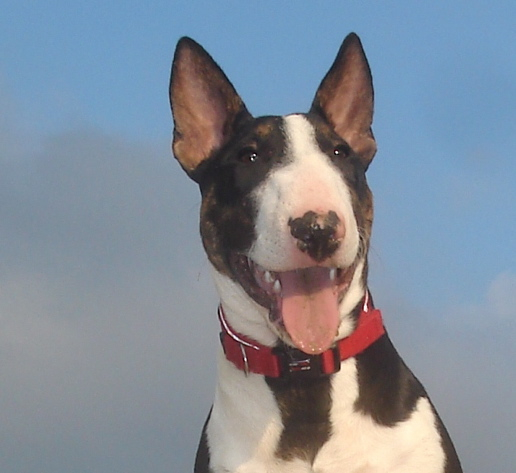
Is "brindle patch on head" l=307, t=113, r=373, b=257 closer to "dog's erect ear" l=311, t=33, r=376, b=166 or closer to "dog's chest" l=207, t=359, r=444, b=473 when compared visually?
"dog's erect ear" l=311, t=33, r=376, b=166

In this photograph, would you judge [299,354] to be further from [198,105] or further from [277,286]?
[198,105]

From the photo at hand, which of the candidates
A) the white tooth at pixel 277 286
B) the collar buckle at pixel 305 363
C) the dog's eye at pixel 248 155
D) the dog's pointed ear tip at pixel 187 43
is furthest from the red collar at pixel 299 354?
the dog's pointed ear tip at pixel 187 43

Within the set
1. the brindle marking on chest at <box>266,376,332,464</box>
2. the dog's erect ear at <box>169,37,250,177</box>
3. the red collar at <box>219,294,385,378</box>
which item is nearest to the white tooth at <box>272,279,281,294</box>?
the red collar at <box>219,294,385,378</box>

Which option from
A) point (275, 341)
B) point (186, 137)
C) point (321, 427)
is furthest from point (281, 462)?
point (186, 137)

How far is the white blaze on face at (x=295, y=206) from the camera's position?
4.66m

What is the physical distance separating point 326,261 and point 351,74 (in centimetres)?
169

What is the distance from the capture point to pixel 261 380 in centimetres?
517

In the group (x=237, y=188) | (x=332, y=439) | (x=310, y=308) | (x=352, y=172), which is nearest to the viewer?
(x=310, y=308)

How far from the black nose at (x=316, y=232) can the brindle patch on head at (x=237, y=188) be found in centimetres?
41

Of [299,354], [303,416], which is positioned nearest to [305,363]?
[299,354]

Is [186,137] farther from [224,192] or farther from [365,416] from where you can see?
[365,416]

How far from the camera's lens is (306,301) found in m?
4.96

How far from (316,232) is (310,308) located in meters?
0.50

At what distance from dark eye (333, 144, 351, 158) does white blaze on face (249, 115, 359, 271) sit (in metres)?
0.21
